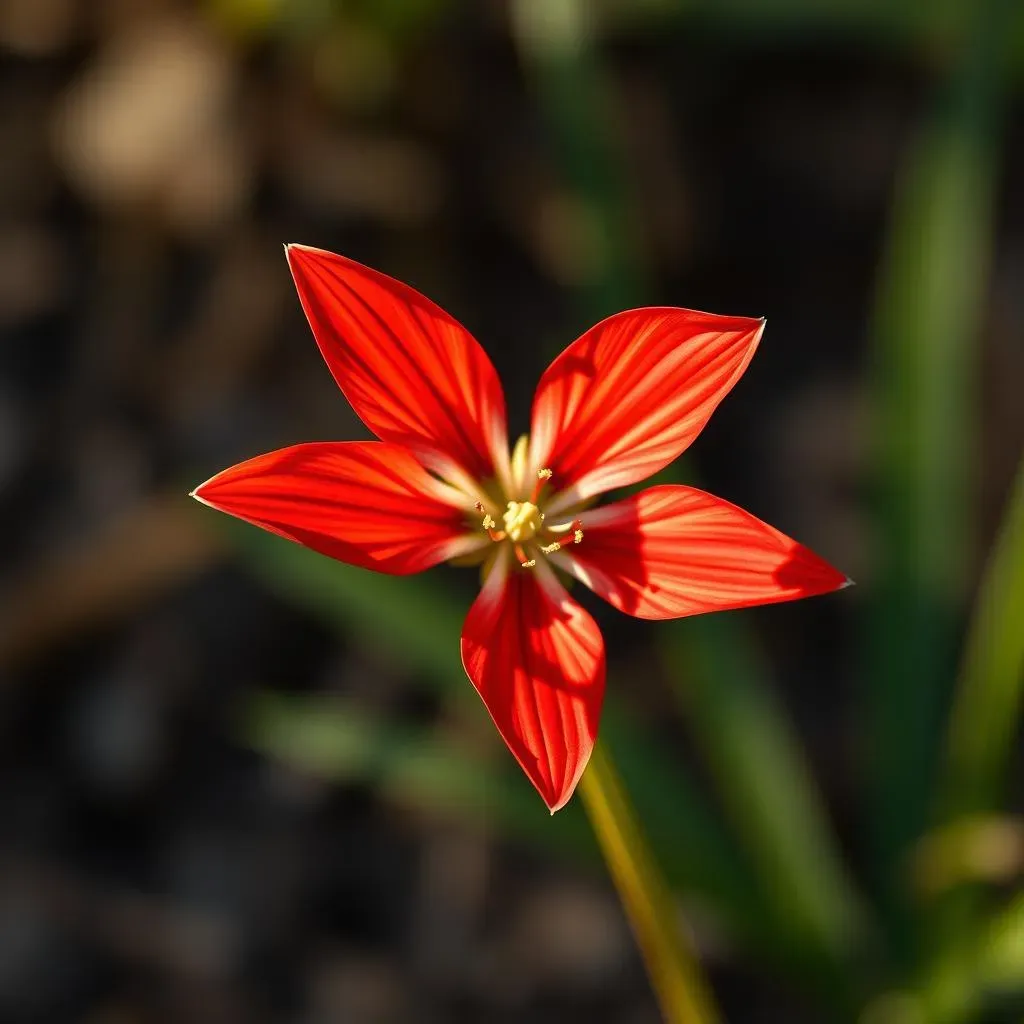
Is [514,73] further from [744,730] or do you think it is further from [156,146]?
[744,730]

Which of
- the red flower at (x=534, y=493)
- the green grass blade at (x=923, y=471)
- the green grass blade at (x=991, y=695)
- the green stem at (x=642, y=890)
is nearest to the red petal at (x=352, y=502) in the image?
the red flower at (x=534, y=493)

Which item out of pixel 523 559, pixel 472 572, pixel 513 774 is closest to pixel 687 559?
pixel 523 559

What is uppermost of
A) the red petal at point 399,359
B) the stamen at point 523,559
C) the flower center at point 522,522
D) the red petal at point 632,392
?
the red petal at point 399,359

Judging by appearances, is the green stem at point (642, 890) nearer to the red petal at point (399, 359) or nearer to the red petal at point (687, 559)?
the red petal at point (687, 559)

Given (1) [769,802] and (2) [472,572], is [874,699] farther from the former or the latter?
(2) [472,572]

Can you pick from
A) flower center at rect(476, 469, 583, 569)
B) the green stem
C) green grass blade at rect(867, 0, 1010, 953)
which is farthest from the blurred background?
flower center at rect(476, 469, 583, 569)

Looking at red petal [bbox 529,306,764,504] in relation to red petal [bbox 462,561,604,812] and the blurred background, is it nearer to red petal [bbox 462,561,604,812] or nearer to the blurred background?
red petal [bbox 462,561,604,812]
